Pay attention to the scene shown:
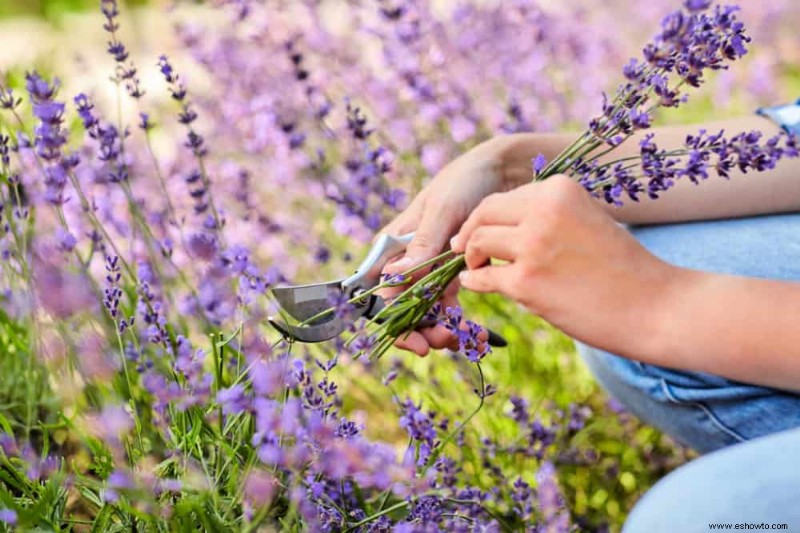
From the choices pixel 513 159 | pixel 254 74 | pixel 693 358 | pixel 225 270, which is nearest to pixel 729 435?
pixel 693 358

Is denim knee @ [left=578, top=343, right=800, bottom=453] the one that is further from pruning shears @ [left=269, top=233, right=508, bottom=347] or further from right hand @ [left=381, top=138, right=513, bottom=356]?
pruning shears @ [left=269, top=233, right=508, bottom=347]

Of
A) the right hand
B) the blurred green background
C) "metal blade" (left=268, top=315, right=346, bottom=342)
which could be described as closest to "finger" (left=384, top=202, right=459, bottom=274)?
the right hand

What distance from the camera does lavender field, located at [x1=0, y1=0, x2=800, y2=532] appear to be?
3.66 ft

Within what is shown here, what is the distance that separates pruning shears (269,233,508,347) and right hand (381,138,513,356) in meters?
0.03

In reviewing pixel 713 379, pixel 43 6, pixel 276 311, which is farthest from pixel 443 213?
pixel 43 6

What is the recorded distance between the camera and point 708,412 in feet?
4.66

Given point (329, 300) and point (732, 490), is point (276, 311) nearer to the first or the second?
point (329, 300)

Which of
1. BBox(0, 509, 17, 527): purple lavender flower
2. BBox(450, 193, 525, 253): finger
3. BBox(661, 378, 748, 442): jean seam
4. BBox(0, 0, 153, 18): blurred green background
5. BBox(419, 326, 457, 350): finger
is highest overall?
BBox(0, 0, 153, 18): blurred green background

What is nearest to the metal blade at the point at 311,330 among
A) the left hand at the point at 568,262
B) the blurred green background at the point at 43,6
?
the left hand at the point at 568,262

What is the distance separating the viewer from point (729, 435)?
144 cm

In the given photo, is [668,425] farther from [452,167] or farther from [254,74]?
[254,74]

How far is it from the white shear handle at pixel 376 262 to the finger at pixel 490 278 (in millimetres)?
165

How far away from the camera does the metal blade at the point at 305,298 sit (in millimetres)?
1262

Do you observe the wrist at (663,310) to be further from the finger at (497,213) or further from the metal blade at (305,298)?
the metal blade at (305,298)
